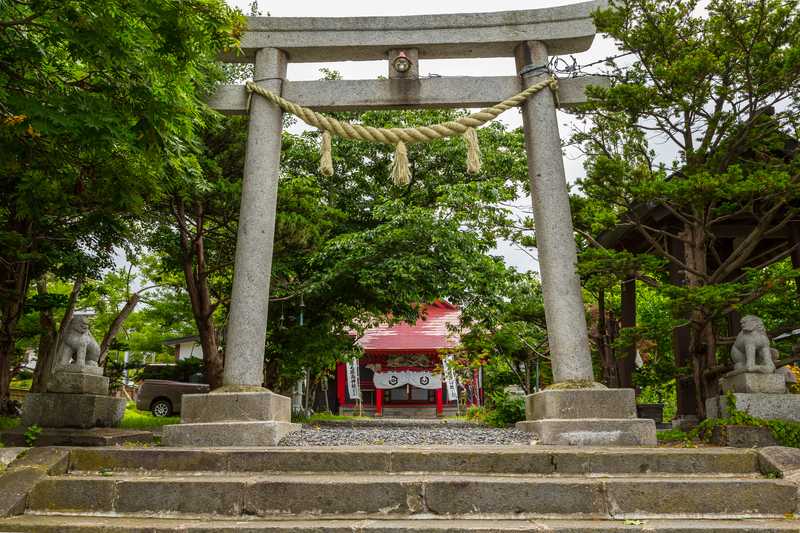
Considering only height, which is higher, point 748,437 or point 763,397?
point 763,397

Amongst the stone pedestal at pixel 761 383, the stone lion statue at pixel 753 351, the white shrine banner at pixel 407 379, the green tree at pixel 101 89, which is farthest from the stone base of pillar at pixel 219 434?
the white shrine banner at pixel 407 379

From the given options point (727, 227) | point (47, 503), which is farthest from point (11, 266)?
point (727, 227)

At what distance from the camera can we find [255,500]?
397cm

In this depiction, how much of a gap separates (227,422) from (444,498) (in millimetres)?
2728

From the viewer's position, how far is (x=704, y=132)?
6.56 meters

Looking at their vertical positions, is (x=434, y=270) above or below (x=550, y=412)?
above

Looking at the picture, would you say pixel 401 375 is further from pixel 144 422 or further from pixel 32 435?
pixel 32 435

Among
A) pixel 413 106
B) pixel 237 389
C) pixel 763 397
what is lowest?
pixel 763 397

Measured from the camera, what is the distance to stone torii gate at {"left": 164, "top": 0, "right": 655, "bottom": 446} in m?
5.95

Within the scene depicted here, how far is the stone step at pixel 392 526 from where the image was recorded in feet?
11.6

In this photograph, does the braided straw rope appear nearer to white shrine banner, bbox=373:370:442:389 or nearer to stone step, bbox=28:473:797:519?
stone step, bbox=28:473:797:519

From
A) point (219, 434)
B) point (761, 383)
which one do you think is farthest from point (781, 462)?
point (219, 434)

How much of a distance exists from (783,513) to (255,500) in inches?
141

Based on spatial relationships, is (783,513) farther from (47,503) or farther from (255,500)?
(47,503)
